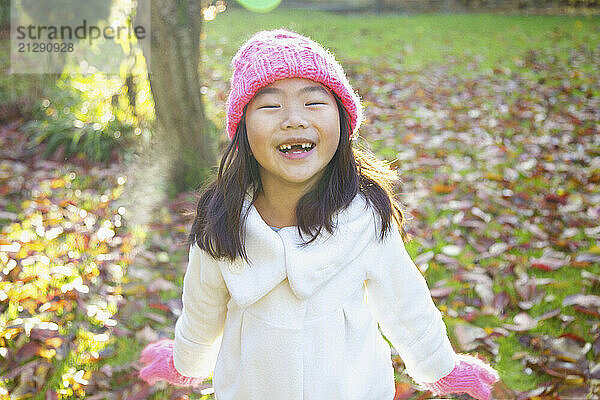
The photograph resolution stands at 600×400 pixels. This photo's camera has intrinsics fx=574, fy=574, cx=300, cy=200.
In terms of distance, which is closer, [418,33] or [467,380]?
[467,380]

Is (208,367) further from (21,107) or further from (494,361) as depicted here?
(21,107)

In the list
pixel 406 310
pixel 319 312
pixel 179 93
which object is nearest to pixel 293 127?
pixel 319 312

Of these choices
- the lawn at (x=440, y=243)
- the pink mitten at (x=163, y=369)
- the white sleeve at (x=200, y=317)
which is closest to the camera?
the white sleeve at (x=200, y=317)

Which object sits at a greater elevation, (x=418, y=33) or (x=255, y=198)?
(x=418, y=33)

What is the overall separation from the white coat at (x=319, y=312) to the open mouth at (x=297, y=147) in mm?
202

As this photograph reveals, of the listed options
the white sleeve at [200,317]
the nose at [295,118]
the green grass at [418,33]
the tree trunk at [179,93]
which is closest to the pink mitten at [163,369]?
the white sleeve at [200,317]

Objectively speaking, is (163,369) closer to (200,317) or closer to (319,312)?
(200,317)

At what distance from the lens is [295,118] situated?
1.35 m

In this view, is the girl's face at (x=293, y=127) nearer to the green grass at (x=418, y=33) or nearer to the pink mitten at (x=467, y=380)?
the pink mitten at (x=467, y=380)

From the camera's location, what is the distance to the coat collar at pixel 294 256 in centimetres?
142

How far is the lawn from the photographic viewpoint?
7.84 feet

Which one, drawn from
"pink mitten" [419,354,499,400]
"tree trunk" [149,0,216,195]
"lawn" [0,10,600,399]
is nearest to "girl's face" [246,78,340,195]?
"pink mitten" [419,354,499,400]

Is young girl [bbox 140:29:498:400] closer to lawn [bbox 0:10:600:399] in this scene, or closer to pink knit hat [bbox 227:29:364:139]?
pink knit hat [bbox 227:29:364:139]

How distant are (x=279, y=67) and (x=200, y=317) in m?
0.75
